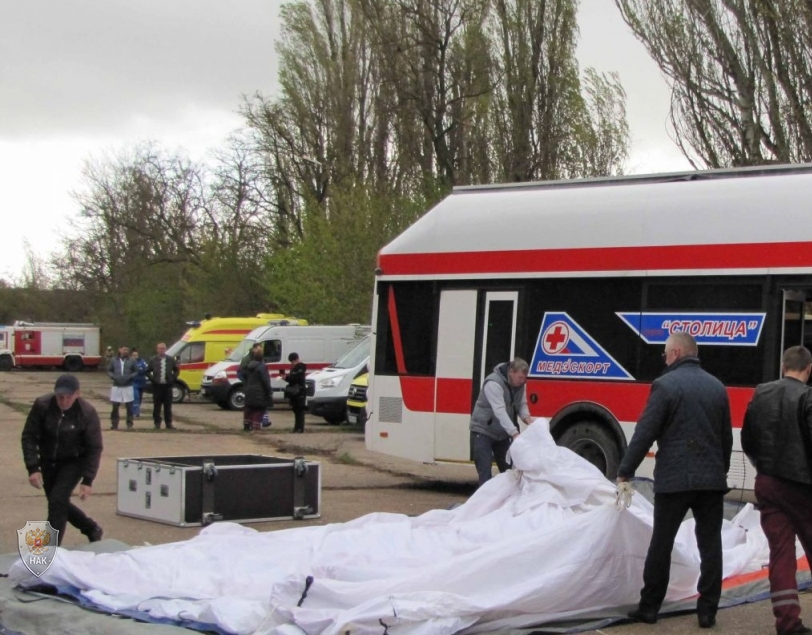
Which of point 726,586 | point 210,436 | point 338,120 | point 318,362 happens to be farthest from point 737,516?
point 338,120

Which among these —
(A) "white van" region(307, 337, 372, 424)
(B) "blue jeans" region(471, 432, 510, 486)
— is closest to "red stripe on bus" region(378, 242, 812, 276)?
(B) "blue jeans" region(471, 432, 510, 486)

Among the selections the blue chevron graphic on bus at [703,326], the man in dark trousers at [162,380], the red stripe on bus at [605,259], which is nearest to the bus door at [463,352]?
the red stripe on bus at [605,259]

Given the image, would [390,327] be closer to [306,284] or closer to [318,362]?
[318,362]

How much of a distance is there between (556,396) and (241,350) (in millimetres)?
21394

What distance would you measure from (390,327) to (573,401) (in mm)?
2754

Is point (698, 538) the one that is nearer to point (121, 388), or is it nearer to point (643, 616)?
point (643, 616)

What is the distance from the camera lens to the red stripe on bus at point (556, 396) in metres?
12.3

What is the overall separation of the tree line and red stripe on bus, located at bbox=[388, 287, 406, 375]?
12823 mm

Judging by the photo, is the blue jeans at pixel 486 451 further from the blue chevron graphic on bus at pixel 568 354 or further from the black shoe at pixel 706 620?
the black shoe at pixel 706 620

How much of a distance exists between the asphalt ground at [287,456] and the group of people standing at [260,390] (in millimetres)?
432

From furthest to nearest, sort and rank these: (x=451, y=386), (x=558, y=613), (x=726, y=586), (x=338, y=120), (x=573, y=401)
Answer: (x=338, y=120), (x=451, y=386), (x=573, y=401), (x=726, y=586), (x=558, y=613)

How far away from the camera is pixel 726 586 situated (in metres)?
8.29

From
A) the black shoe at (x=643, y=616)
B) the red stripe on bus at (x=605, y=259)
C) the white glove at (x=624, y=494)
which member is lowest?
the black shoe at (x=643, y=616)

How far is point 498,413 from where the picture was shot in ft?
37.9
